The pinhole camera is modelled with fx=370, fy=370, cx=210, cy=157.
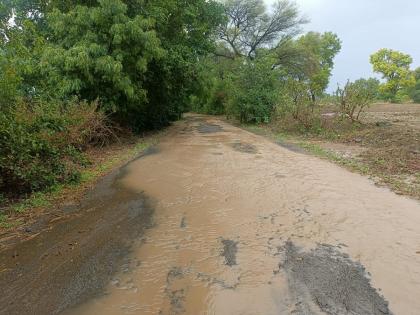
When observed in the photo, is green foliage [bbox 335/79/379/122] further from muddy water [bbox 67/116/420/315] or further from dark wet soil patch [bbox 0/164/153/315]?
dark wet soil patch [bbox 0/164/153/315]

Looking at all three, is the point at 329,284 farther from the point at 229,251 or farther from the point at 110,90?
the point at 110,90

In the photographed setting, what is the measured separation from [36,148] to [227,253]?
466 cm

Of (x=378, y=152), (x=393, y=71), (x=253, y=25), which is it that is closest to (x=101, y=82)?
(x=378, y=152)

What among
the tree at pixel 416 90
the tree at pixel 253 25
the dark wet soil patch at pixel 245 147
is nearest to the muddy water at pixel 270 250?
the dark wet soil patch at pixel 245 147

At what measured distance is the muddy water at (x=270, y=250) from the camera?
3.74m

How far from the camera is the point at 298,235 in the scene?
5395 millimetres

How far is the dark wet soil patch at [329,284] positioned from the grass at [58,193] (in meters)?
4.40

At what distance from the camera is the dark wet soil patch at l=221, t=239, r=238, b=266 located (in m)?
4.61

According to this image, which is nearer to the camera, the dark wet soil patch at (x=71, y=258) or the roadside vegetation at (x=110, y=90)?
the dark wet soil patch at (x=71, y=258)

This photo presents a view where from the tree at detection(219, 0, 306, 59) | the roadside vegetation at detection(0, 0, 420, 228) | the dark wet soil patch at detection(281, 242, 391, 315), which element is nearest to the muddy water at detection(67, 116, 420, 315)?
the dark wet soil patch at detection(281, 242, 391, 315)

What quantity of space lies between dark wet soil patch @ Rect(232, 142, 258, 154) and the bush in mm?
5909

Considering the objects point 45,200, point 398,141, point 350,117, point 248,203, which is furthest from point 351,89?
point 45,200

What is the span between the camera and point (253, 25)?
34.8 meters

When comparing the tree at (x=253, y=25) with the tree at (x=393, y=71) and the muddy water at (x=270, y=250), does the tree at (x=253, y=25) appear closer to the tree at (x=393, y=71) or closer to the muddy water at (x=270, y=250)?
the tree at (x=393, y=71)
